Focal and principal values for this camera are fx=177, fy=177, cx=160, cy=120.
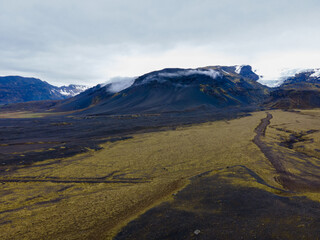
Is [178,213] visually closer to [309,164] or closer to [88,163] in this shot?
[88,163]

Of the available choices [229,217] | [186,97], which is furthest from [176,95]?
[229,217]

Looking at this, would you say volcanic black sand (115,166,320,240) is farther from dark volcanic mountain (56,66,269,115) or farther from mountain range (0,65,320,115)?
dark volcanic mountain (56,66,269,115)

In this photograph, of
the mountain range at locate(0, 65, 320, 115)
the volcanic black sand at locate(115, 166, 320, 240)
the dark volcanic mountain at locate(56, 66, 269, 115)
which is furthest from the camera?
the dark volcanic mountain at locate(56, 66, 269, 115)

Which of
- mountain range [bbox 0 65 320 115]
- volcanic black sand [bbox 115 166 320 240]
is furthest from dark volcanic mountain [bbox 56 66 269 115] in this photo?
volcanic black sand [bbox 115 166 320 240]

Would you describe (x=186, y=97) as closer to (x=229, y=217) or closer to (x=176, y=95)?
(x=176, y=95)

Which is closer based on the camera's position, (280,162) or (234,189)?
(234,189)

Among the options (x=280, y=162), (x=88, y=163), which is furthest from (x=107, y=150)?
(x=280, y=162)

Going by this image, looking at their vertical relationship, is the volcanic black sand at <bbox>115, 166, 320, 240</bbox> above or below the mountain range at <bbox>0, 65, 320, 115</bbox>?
below

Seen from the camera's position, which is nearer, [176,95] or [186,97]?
[186,97]

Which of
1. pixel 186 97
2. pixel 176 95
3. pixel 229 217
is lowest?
pixel 229 217

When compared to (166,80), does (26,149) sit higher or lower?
lower

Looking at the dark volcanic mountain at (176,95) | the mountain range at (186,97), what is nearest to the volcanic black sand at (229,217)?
the mountain range at (186,97)
